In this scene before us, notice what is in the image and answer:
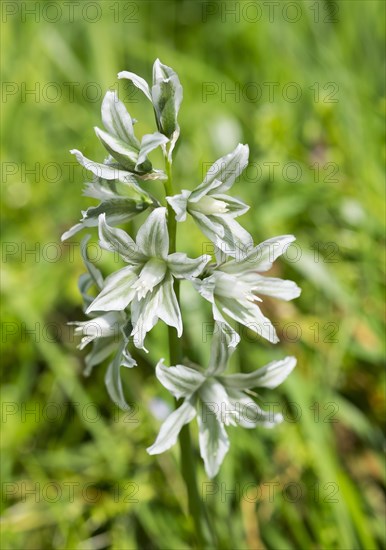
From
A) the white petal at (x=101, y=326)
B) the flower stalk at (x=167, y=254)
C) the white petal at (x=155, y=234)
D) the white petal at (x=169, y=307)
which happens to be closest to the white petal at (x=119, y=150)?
the flower stalk at (x=167, y=254)

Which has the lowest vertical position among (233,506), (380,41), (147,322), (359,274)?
(233,506)

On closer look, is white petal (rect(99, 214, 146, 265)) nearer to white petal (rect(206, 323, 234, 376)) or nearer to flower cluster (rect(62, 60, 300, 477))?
flower cluster (rect(62, 60, 300, 477))

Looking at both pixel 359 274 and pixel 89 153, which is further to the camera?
pixel 89 153

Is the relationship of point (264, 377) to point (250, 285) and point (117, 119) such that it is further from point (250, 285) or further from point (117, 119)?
point (117, 119)

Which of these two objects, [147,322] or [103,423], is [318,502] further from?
[147,322]

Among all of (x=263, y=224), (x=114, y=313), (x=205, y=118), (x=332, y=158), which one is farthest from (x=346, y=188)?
(x=114, y=313)

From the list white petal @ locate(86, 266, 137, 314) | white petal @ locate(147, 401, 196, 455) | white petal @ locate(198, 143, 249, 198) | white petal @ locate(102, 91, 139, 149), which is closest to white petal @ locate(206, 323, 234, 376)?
white petal @ locate(147, 401, 196, 455)

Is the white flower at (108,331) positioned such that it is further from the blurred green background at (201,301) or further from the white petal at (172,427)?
the blurred green background at (201,301)

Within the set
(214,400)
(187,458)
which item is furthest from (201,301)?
(214,400)

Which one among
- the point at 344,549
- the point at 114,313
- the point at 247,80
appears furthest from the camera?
the point at 247,80
